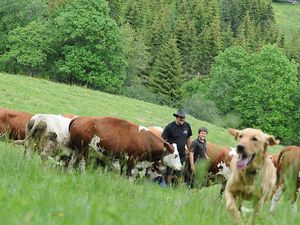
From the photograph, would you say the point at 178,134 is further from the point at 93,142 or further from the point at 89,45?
the point at 89,45

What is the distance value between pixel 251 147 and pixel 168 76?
75.0m

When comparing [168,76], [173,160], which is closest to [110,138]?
Answer: [173,160]

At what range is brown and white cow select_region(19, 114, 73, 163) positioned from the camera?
39.6 ft

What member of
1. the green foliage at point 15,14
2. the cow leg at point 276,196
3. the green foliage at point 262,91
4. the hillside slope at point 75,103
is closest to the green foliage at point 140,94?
the green foliage at point 262,91

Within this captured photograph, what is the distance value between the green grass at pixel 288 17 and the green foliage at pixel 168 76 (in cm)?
6926

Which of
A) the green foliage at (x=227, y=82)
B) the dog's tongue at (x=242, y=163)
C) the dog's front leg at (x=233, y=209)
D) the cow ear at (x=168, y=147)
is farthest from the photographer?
the green foliage at (x=227, y=82)

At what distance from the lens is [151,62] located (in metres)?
92.6

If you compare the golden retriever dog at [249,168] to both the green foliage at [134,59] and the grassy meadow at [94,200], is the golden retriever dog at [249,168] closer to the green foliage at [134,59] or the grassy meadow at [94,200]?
the grassy meadow at [94,200]

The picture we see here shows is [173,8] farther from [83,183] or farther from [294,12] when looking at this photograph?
[83,183]

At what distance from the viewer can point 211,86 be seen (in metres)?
80.2

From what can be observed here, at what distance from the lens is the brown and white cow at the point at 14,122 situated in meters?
14.5

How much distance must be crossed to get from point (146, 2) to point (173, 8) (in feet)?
43.1

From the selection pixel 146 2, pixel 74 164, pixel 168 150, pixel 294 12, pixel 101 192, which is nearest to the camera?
pixel 101 192

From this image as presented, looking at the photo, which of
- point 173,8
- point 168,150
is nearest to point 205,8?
point 173,8
